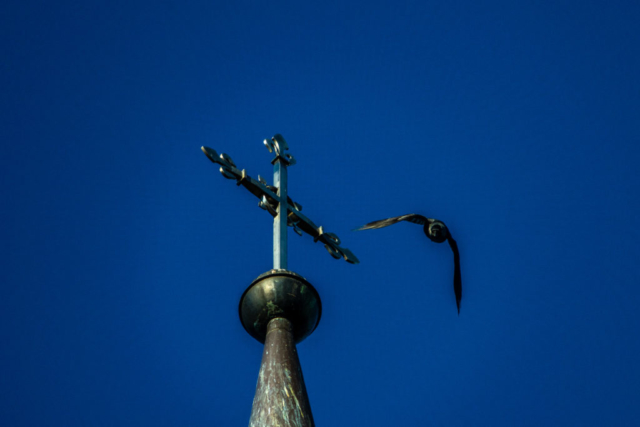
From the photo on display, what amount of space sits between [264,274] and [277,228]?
1.03 metres

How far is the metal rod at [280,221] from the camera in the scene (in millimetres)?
8156

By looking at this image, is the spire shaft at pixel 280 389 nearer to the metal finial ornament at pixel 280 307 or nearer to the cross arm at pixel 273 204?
the metal finial ornament at pixel 280 307

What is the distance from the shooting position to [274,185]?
9281mm

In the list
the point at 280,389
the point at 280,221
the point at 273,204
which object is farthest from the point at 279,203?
the point at 280,389

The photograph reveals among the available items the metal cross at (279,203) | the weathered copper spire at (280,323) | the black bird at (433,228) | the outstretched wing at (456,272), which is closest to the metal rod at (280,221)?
the metal cross at (279,203)

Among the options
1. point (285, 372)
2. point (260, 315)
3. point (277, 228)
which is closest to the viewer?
point (285, 372)

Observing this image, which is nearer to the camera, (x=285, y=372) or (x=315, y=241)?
(x=285, y=372)

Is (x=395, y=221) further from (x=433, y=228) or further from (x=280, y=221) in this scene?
(x=280, y=221)

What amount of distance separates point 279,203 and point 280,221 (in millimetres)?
306

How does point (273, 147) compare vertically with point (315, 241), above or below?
above

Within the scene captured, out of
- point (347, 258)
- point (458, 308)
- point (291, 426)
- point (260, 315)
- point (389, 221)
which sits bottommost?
point (291, 426)

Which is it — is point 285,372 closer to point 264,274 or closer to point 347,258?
point 264,274

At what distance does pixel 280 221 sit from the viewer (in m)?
8.62

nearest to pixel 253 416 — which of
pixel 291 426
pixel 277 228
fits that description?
pixel 291 426
